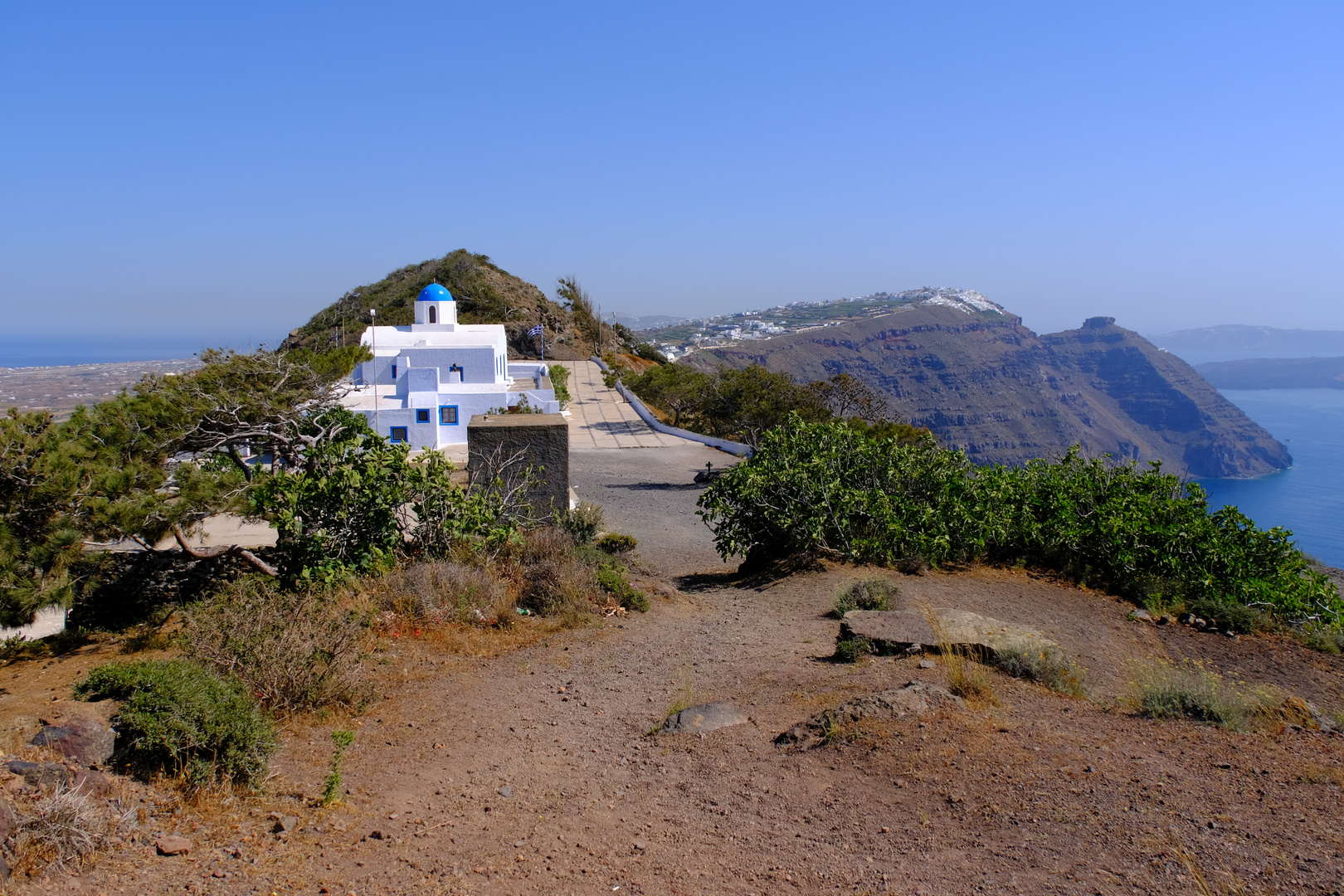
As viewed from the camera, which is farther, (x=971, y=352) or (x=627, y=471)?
(x=971, y=352)

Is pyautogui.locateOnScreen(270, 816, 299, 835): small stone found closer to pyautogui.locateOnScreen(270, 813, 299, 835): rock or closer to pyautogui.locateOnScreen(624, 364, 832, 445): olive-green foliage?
pyautogui.locateOnScreen(270, 813, 299, 835): rock

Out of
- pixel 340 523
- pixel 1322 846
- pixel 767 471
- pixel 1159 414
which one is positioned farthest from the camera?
pixel 1159 414

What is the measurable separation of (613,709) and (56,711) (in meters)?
2.95

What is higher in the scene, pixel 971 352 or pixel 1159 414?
pixel 971 352

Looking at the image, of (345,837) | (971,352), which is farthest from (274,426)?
(971,352)

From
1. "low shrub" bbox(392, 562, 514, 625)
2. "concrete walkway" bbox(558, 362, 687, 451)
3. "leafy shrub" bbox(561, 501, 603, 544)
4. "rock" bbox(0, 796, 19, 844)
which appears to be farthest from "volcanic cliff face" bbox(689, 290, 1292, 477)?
"rock" bbox(0, 796, 19, 844)

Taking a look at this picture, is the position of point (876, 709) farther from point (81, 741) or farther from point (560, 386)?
point (560, 386)

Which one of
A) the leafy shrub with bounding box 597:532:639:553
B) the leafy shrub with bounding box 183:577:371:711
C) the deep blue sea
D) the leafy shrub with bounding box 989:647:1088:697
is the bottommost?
the deep blue sea

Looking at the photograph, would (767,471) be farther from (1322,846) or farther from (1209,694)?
(1322,846)

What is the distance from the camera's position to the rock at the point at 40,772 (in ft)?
9.93

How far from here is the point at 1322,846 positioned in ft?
9.05

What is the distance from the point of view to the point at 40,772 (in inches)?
121

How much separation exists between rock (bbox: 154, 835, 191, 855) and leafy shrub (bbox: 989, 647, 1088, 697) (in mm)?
4493

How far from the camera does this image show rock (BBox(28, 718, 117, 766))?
336 centimetres
